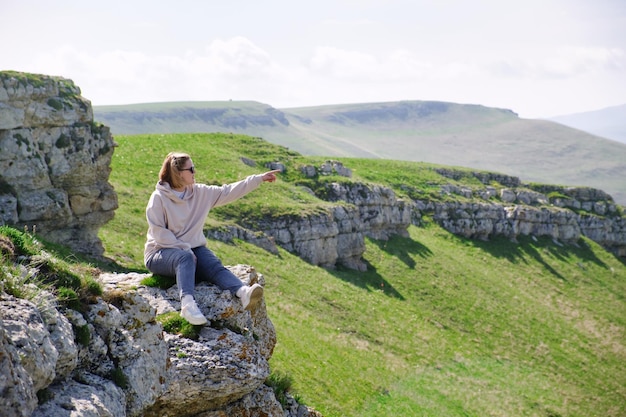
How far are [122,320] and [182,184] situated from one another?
430cm

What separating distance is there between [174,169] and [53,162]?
19.0 metres

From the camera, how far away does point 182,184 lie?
13125 mm

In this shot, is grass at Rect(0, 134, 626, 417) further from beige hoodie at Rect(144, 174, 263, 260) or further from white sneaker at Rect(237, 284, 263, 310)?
white sneaker at Rect(237, 284, 263, 310)

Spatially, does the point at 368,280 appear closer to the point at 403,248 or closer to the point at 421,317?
the point at 421,317

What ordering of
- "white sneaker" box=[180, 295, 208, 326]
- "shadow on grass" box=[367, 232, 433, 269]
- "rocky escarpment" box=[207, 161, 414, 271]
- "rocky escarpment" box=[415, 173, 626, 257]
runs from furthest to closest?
"rocky escarpment" box=[415, 173, 626, 257]
"shadow on grass" box=[367, 232, 433, 269]
"rocky escarpment" box=[207, 161, 414, 271]
"white sneaker" box=[180, 295, 208, 326]

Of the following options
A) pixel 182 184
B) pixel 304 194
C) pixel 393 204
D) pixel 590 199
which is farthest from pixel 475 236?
pixel 182 184

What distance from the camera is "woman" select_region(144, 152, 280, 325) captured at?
41.5 feet

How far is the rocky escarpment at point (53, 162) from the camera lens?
2710 cm

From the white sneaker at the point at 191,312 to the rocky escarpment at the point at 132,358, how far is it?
0.45 meters

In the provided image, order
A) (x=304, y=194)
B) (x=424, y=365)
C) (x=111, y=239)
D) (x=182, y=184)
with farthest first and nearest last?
1. (x=304, y=194)
2. (x=424, y=365)
3. (x=111, y=239)
4. (x=182, y=184)

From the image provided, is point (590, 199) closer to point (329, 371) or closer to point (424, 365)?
point (424, 365)

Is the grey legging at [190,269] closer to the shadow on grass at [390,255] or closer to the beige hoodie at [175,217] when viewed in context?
the beige hoodie at [175,217]

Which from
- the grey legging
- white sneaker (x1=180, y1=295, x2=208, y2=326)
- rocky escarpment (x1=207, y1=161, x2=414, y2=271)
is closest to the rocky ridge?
rocky escarpment (x1=207, y1=161, x2=414, y2=271)

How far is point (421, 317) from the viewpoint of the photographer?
47.7 m
